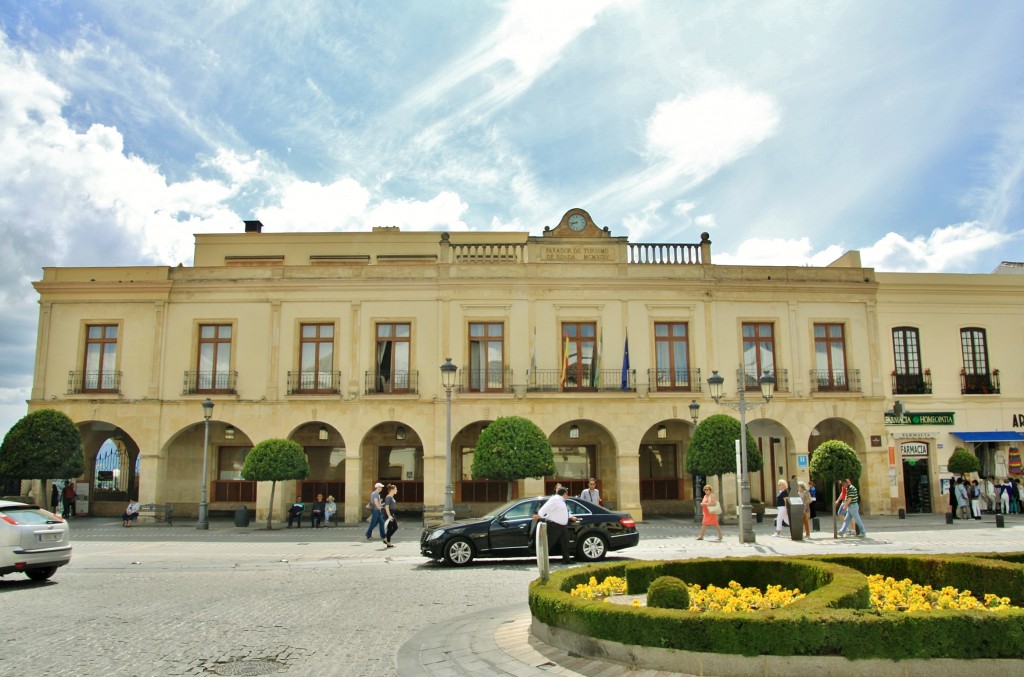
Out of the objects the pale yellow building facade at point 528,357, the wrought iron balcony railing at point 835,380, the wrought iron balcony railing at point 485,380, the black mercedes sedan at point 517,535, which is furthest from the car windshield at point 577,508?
the wrought iron balcony railing at point 835,380

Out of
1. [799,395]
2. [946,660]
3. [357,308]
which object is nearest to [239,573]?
[946,660]

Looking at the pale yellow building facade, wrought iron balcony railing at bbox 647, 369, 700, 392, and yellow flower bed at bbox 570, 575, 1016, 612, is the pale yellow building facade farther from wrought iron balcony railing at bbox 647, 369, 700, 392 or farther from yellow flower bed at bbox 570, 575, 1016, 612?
yellow flower bed at bbox 570, 575, 1016, 612

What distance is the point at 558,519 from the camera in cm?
1467

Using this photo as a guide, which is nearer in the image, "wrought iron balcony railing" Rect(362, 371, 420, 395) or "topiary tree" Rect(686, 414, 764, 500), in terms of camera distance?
"topiary tree" Rect(686, 414, 764, 500)

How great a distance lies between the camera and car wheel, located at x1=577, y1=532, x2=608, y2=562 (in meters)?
16.5

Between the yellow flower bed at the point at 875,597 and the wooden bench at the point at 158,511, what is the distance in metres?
23.3

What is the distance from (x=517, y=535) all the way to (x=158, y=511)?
58.4 ft

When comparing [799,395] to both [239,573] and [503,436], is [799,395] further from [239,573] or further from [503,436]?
[239,573]

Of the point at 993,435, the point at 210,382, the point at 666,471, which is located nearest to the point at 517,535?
the point at 666,471

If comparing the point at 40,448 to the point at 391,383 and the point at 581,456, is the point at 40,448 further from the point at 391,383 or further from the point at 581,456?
the point at 581,456

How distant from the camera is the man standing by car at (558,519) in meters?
14.5

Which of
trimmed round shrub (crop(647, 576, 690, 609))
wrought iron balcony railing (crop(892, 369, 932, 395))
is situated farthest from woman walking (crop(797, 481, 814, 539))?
trimmed round shrub (crop(647, 576, 690, 609))

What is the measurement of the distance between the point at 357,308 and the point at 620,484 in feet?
37.9

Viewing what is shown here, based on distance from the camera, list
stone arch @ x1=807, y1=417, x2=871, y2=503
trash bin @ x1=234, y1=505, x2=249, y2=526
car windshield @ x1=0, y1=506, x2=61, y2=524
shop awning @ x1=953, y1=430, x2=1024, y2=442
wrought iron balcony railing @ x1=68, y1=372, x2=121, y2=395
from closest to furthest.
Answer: car windshield @ x1=0, y1=506, x2=61, y2=524, trash bin @ x1=234, y1=505, x2=249, y2=526, stone arch @ x1=807, y1=417, x2=871, y2=503, wrought iron balcony railing @ x1=68, y1=372, x2=121, y2=395, shop awning @ x1=953, y1=430, x2=1024, y2=442
